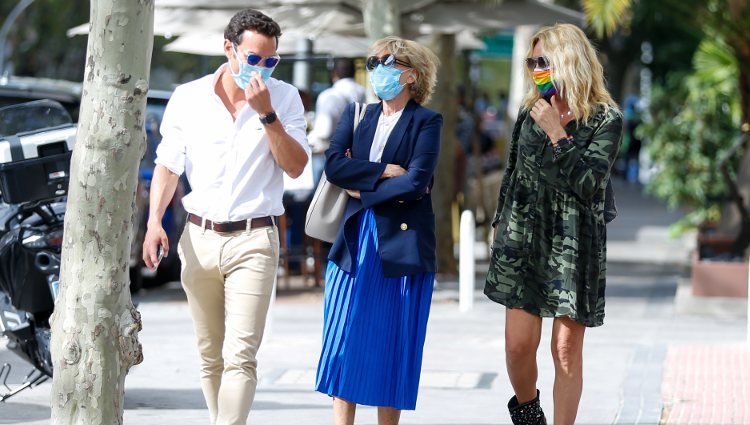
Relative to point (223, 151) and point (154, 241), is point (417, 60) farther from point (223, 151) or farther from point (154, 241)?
point (154, 241)

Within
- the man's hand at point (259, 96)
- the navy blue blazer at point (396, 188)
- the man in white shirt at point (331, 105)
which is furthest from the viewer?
the man in white shirt at point (331, 105)

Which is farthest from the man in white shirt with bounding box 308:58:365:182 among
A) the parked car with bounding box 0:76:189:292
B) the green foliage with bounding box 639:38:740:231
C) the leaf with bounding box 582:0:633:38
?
the green foliage with bounding box 639:38:740:231

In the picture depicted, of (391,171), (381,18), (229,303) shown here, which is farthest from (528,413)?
(381,18)

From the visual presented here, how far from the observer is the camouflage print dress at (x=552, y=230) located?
19.1ft

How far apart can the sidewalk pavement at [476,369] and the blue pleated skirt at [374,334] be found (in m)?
1.19

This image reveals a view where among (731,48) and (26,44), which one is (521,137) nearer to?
(731,48)

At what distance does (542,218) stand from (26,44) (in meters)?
36.5

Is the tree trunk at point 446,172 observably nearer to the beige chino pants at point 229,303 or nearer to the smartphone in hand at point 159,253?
the beige chino pants at point 229,303

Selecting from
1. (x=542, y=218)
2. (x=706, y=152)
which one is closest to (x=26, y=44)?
(x=706, y=152)

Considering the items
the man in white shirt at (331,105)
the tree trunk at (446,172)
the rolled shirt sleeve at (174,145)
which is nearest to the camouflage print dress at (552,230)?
the rolled shirt sleeve at (174,145)

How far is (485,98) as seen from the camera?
37750 mm

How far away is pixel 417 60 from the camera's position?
6.15 metres

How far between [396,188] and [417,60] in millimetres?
578

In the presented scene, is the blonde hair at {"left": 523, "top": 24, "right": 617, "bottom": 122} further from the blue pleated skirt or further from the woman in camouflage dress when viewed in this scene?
the blue pleated skirt
